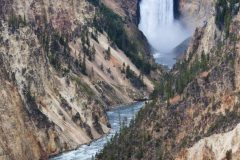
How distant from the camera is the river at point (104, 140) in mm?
105188

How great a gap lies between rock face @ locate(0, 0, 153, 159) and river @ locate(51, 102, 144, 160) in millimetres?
1413

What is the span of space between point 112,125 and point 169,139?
41.3 meters

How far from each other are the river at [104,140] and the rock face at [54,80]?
1.41 metres

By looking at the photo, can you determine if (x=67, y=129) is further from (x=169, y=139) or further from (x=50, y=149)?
(x=169, y=139)

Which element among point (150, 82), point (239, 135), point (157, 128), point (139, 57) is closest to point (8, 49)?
point (157, 128)

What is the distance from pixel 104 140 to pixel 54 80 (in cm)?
1561

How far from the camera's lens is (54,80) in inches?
5000

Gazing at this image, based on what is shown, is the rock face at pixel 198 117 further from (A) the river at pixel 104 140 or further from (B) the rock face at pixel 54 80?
(B) the rock face at pixel 54 80

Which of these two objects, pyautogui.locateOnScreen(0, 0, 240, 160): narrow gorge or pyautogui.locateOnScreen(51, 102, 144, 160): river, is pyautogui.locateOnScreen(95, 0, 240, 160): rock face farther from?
pyautogui.locateOnScreen(51, 102, 144, 160): river

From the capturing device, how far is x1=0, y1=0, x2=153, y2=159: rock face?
10144 cm

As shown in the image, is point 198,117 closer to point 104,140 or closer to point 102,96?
point 104,140

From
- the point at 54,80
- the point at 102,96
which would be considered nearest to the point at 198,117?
the point at 54,80

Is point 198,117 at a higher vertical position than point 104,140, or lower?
higher

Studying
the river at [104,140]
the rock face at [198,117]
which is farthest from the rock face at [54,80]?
the rock face at [198,117]
